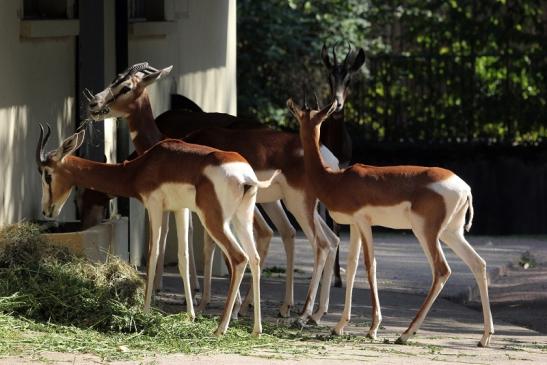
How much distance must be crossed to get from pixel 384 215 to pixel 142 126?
2162 mm

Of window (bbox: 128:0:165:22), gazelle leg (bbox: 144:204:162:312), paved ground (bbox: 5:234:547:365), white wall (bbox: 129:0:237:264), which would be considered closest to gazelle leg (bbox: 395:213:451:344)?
paved ground (bbox: 5:234:547:365)

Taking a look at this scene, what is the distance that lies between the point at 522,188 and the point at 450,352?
10.9m

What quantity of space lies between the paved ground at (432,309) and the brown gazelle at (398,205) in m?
0.41

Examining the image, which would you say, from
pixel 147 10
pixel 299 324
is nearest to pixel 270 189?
pixel 299 324

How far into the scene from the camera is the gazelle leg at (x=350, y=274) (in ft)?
32.5

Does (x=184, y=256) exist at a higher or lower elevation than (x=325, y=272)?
higher

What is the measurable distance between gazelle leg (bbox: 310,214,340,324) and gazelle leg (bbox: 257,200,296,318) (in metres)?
0.34

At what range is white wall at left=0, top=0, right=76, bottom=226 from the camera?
34.3 ft

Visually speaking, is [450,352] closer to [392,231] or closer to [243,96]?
[392,231]

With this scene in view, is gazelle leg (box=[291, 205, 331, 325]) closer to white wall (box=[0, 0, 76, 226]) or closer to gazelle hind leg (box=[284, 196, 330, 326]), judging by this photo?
gazelle hind leg (box=[284, 196, 330, 326])

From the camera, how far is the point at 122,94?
34.8 feet

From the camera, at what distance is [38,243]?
9938 mm

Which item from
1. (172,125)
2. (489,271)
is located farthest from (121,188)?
(489,271)

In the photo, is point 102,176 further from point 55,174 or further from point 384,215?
point 384,215
